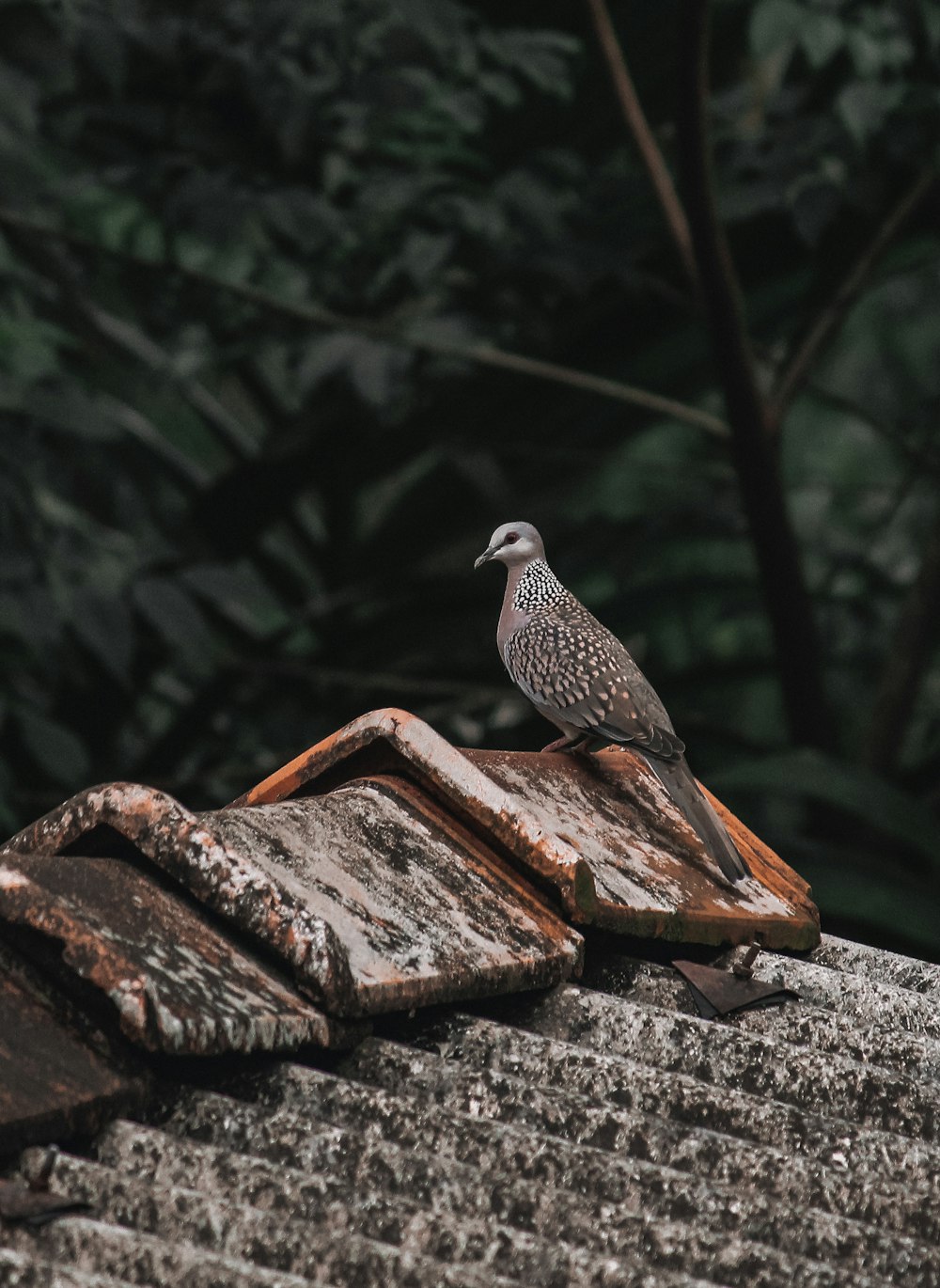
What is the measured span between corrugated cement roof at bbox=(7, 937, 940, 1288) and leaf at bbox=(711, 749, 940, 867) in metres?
2.54

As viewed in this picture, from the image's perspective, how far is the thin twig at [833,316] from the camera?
5609mm

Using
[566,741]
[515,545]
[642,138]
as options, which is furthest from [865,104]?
[566,741]

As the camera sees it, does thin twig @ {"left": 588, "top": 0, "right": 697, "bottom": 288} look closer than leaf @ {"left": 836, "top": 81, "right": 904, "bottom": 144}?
No

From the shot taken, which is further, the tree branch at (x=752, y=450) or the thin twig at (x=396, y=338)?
the thin twig at (x=396, y=338)

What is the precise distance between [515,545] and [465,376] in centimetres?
294

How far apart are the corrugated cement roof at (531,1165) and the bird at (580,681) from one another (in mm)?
815

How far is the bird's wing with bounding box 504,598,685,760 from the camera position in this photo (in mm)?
3309

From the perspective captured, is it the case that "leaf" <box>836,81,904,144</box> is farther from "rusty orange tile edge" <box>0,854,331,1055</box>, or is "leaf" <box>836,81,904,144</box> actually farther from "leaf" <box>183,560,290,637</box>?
"rusty orange tile edge" <box>0,854,331,1055</box>

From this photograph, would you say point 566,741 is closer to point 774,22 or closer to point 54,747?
point 54,747

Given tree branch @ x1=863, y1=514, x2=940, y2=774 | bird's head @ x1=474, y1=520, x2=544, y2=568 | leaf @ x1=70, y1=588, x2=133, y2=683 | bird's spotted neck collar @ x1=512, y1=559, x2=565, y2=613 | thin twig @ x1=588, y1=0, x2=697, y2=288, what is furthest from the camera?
tree branch @ x1=863, y1=514, x2=940, y2=774

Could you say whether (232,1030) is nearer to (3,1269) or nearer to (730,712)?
(3,1269)

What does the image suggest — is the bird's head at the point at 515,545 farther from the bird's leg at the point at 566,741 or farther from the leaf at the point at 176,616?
the leaf at the point at 176,616

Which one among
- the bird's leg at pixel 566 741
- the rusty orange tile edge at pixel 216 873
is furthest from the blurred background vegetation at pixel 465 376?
the rusty orange tile edge at pixel 216 873

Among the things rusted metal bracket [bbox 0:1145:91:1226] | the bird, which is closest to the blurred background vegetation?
the bird
